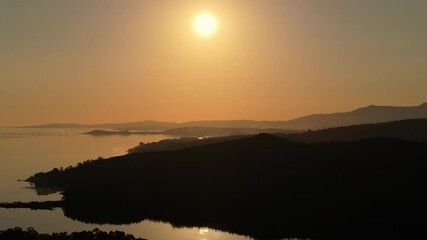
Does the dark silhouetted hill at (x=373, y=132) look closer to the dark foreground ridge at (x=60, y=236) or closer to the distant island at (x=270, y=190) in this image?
the distant island at (x=270, y=190)

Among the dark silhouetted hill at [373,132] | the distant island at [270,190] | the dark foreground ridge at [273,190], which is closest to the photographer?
the dark foreground ridge at [273,190]

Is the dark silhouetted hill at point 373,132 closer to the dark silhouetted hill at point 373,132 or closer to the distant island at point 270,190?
the dark silhouetted hill at point 373,132

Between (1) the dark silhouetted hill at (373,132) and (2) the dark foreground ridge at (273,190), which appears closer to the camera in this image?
(2) the dark foreground ridge at (273,190)

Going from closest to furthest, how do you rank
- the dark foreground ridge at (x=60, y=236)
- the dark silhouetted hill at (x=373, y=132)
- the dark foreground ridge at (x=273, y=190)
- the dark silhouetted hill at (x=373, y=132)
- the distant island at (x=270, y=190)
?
the dark foreground ridge at (x=60, y=236) → the dark foreground ridge at (x=273, y=190) → the distant island at (x=270, y=190) → the dark silhouetted hill at (x=373, y=132) → the dark silhouetted hill at (x=373, y=132)

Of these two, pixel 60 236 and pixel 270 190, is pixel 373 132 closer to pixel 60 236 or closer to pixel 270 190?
pixel 270 190

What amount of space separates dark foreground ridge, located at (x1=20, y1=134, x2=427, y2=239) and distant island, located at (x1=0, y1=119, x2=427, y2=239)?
19 cm

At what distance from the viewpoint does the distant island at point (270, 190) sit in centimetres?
8650

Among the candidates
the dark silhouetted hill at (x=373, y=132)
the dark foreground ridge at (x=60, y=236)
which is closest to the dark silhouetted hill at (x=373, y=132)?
the dark silhouetted hill at (x=373, y=132)

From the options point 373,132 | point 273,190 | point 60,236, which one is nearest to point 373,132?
point 373,132

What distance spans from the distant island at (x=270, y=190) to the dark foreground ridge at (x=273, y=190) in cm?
19

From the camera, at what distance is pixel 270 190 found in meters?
105

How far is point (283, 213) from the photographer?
93.6 m

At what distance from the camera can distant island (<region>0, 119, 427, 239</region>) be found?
86.5m

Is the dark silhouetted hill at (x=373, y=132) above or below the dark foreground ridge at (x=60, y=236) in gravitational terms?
above
